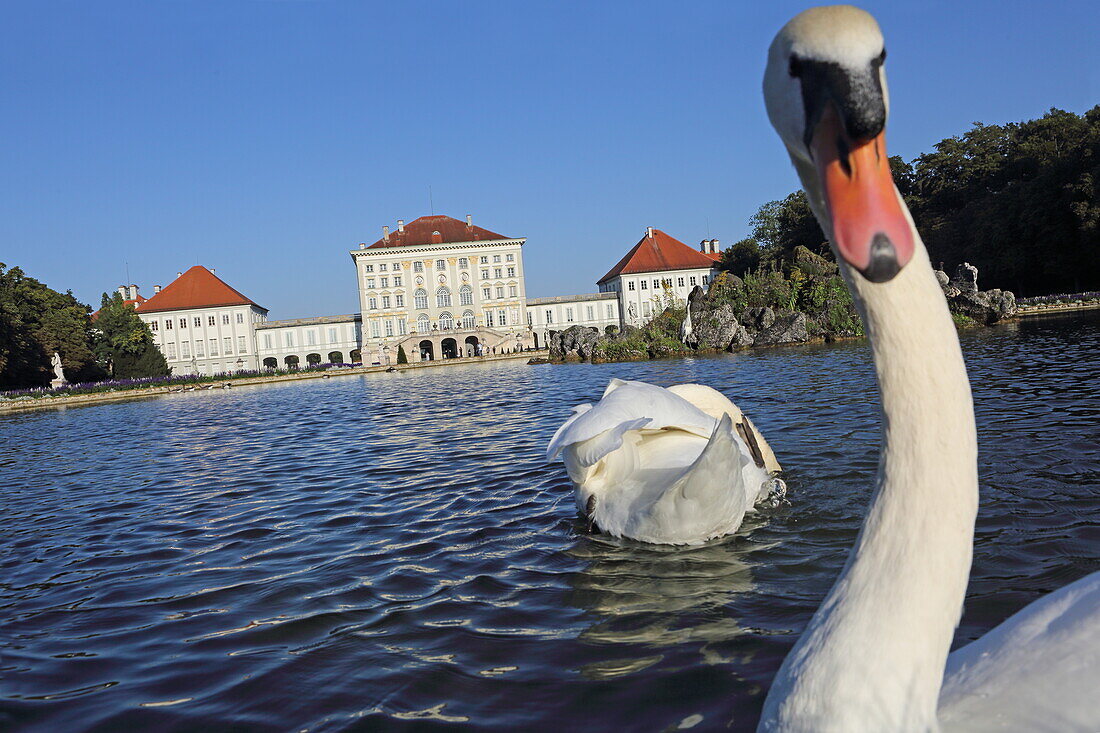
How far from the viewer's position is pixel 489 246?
73750 mm

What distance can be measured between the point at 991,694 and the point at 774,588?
5.39ft

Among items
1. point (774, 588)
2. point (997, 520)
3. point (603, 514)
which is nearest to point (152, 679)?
point (603, 514)

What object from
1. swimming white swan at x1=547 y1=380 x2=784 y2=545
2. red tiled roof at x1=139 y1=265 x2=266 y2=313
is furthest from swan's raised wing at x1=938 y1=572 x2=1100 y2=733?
red tiled roof at x1=139 y1=265 x2=266 y2=313

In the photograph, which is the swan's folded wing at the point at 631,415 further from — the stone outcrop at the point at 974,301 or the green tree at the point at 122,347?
the green tree at the point at 122,347

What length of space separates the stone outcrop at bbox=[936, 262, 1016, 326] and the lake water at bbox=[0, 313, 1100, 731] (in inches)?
836

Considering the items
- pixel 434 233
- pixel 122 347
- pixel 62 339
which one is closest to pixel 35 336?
pixel 62 339

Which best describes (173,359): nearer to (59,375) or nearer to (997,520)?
(59,375)

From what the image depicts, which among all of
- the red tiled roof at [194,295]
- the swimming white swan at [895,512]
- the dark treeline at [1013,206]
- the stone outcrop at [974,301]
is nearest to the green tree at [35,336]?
the red tiled roof at [194,295]

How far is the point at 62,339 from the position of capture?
45875mm

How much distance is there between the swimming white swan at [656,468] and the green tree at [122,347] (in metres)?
58.5

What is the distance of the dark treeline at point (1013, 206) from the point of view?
126ft

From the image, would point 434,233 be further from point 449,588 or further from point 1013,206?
point 449,588

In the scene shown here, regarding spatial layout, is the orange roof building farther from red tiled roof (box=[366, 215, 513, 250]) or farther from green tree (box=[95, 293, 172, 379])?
green tree (box=[95, 293, 172, 379])

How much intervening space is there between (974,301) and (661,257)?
54.0 meters
